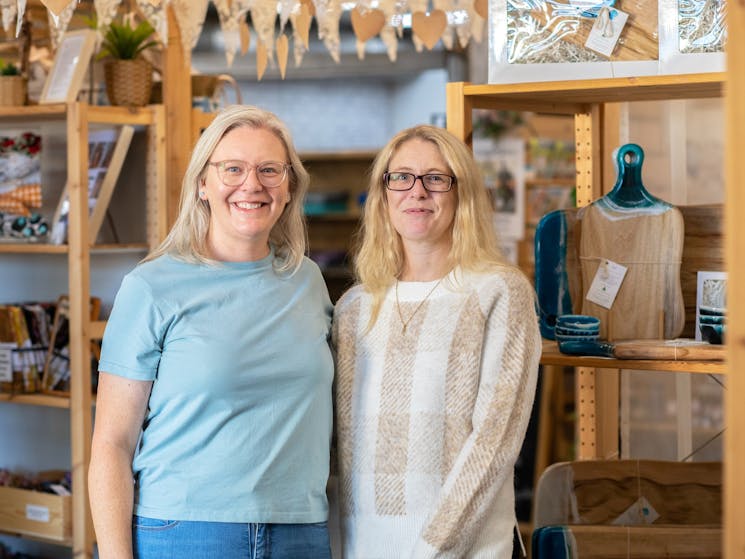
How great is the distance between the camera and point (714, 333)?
220 cm

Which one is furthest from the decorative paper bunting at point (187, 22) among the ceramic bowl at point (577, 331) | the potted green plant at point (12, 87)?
the ceramic bowl at point (577, 331)

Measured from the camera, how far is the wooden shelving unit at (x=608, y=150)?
3.53 ft

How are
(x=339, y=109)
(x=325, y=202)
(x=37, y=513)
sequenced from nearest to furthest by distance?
(x=37, y=513) → (x=325, y=202) → (x=339, y=109)

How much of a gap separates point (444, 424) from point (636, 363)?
48cm

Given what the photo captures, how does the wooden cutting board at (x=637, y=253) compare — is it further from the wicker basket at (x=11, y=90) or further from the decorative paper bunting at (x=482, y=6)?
the wicker basket at (x=11, y=90)

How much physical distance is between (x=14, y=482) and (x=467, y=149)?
2.67 m

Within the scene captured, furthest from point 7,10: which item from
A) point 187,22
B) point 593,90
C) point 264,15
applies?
point 593,90

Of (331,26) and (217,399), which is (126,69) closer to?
(331,26)

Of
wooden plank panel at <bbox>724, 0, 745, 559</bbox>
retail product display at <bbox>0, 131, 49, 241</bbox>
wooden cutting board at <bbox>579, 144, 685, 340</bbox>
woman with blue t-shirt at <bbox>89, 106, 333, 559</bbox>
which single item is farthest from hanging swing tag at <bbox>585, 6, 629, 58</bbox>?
retail product display at <bbox>0, 131, 49, 241</bbox>

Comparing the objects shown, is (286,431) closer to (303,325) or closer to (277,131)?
(303,325)

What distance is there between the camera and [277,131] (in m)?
2.15

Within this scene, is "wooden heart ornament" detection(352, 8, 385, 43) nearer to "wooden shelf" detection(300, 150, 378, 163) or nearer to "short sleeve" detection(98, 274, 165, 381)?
"short sleeve" detection(98, 274, 165, 381)

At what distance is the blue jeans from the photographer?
192 cm

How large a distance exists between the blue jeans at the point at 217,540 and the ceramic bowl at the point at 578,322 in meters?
0.72
